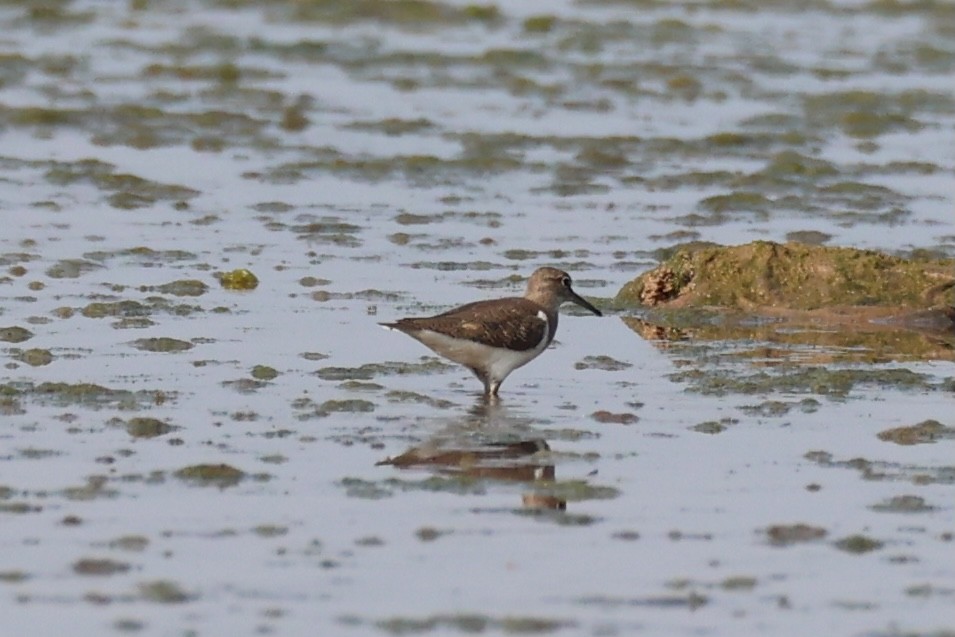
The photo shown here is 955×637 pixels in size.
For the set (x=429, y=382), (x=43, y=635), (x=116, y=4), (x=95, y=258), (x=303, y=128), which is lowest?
(x=43, y=635)

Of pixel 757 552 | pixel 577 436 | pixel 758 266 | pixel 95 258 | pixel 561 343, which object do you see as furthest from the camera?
pixel 95 258

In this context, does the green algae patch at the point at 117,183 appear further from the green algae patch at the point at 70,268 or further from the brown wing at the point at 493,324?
the brown wing at the point at 493,324

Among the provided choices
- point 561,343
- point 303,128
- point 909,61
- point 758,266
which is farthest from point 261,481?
point 909,61

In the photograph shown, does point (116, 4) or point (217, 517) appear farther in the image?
point (116, 4)

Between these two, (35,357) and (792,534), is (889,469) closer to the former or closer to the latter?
(792,534)

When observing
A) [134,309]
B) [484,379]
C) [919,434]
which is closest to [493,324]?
[484,379]

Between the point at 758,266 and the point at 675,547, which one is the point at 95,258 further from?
the point at 675,547

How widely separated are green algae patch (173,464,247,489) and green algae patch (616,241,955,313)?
5.65m

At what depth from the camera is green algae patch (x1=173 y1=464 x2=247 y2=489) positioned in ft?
33.3

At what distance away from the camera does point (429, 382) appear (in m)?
13.0

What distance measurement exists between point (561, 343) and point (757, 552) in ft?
17.2

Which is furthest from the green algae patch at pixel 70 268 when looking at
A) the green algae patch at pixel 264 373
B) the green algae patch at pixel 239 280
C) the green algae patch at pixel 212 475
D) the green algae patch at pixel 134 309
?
the green algae patch at pixel 212 475

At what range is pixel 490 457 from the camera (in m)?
11.0

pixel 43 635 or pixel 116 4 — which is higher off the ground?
pixel 116 4
